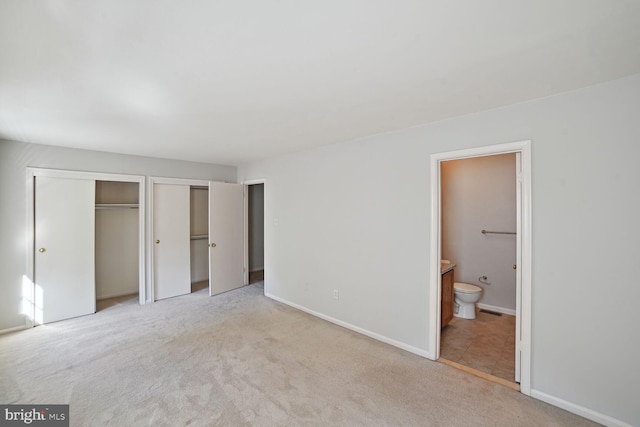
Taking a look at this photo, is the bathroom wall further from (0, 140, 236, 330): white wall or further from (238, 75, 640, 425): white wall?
(0, 140, 236, 330): white wall

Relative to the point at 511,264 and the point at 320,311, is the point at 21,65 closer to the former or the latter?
the point at 320,311

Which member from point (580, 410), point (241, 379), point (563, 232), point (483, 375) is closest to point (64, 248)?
point (241, 379)

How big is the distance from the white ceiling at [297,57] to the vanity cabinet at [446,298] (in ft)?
5.95

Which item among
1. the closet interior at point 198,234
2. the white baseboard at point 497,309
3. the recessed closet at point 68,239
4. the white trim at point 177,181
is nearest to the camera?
the recessed closet at point 68,239

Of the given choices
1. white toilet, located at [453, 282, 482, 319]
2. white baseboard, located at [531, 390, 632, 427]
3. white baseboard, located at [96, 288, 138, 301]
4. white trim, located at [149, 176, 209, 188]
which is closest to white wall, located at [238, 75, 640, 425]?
white baseboard, located at [531, 390, 632, 427]

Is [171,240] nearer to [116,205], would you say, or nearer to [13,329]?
[116,205]

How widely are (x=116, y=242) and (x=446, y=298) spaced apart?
5173mm

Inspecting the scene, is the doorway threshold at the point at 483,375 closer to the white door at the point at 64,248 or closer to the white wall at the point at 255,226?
the white door at the point at 64,248

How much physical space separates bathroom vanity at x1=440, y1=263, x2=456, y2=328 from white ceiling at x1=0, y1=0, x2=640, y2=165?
1740 millimetres

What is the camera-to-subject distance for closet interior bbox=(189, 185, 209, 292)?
5496 millimetres

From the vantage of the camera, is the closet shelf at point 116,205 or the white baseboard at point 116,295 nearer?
the closet shelf at point 116,205

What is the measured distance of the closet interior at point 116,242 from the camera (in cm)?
447

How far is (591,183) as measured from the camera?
1919mm

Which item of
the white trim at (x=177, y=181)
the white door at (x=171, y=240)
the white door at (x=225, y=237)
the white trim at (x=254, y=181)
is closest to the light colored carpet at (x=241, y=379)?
the white door at (x=171, y=240)
